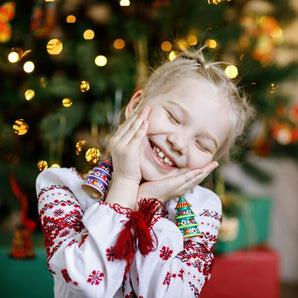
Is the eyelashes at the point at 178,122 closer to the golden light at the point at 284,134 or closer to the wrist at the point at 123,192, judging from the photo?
the wrist at the point at 123,192

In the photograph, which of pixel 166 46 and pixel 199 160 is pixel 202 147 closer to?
pixel 199 160

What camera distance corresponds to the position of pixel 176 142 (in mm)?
677

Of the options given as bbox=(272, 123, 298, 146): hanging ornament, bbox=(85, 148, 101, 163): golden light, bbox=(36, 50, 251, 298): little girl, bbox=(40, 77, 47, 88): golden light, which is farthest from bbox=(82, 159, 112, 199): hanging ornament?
bbox=(272, 123, 298, 146): hanging ornament

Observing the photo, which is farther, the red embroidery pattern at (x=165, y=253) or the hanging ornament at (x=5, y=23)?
the hanging ornament at (x=5, y=23)

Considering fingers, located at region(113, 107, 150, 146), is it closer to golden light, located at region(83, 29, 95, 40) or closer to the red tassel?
the red tassel

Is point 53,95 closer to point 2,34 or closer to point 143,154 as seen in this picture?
point 2,34

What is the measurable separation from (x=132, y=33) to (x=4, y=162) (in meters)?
0.53

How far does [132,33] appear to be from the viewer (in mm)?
1254

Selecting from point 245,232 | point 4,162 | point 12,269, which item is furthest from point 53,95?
point 245,232

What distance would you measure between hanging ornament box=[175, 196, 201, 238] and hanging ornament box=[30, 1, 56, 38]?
2.67 ft

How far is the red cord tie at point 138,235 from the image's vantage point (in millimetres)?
601

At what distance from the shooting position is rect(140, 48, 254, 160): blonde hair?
76 centimetres

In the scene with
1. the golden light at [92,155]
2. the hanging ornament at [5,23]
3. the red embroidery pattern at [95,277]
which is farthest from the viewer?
the hanging ornament at [5,23]

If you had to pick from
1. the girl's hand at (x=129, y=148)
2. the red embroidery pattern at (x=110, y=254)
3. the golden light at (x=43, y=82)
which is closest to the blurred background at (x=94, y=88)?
the golden light at (x=43, y=82)
